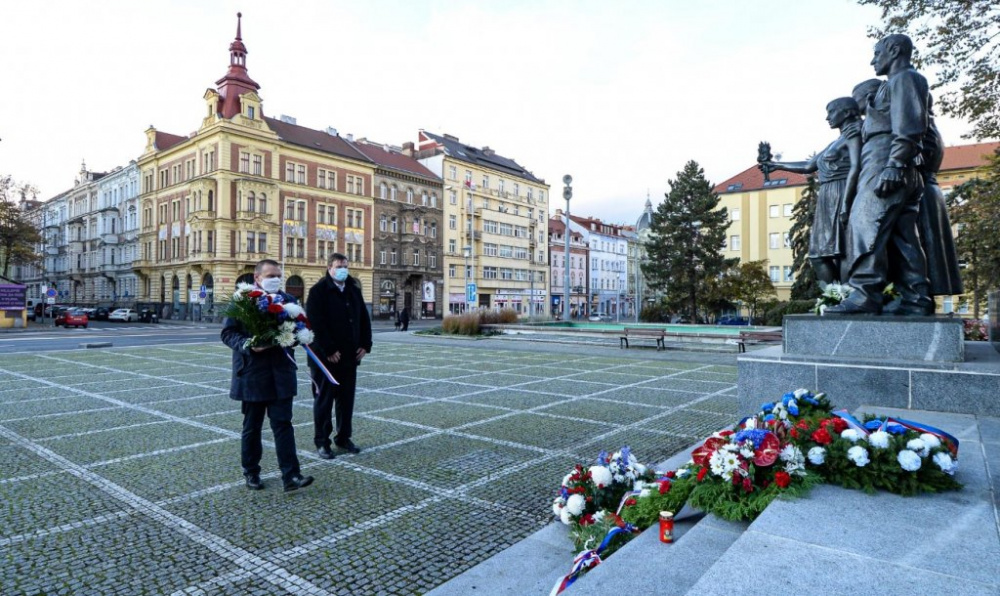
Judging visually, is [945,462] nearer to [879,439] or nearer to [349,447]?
[879,439]

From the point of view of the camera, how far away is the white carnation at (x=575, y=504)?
12.6 feet

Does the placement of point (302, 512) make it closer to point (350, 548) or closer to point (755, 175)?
point (350, 548)

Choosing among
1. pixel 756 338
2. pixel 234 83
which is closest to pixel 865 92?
pixel 756 338

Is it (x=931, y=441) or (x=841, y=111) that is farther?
(x=841, y=111)

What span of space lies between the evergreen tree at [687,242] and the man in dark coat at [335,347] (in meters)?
40.2

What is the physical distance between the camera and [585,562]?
305cm

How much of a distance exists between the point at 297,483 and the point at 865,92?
7.37 metres

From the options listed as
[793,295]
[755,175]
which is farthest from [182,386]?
[755,175]

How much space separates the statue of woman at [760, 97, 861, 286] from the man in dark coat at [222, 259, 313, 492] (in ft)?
19.7

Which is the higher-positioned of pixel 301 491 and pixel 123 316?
pixel 123 316

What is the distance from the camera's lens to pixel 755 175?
220 ft

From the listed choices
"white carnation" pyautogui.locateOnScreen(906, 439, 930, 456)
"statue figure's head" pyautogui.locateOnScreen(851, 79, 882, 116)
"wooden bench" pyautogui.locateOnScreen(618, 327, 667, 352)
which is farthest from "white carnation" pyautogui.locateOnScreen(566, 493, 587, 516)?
"wooden bench" pyautogui.locateOnScreen(618, 327, 667, 352)

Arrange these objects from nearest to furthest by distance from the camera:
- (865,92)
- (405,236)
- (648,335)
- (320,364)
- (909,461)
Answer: (909,461) < (320,364) < (865,92) < (648,335) < (405,236)

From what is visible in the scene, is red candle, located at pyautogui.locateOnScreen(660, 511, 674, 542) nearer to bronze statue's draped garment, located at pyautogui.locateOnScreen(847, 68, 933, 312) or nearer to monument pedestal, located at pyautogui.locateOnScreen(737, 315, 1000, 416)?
monument pedestal, located at pyautogui.locateOnScreen(737, 315, 1000, 416)
